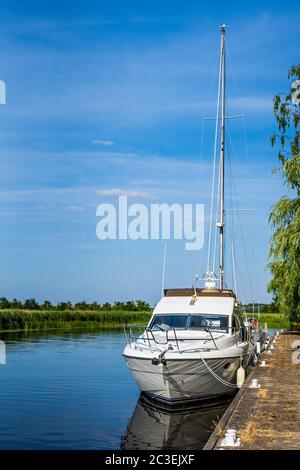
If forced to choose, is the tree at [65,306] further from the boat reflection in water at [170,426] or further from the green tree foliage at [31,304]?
the boat reflection in water at [170,426]

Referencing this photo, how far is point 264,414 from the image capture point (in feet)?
42.5

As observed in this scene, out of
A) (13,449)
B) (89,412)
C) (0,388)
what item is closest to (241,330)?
(89,412)

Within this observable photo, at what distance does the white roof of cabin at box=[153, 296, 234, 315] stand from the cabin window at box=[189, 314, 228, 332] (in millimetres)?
176

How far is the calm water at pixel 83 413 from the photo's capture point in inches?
577

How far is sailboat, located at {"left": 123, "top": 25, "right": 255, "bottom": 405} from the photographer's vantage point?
17.5 m

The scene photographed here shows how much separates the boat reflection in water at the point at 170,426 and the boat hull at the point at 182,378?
0.39 metres

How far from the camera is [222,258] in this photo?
27.5 meters

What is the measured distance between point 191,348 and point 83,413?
346 centimetres

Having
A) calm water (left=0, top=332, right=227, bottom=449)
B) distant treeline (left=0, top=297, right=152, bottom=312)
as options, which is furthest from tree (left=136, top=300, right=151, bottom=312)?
calm water (left=0, top=332, right=227, bottom=449)

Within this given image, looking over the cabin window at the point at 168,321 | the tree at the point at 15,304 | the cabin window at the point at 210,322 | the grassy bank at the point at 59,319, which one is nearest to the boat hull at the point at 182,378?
the cabin window at the point at 210,322

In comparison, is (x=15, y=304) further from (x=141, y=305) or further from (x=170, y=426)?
(x=170, y=426)

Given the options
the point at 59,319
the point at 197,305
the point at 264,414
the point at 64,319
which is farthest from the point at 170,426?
the point at 64,319
